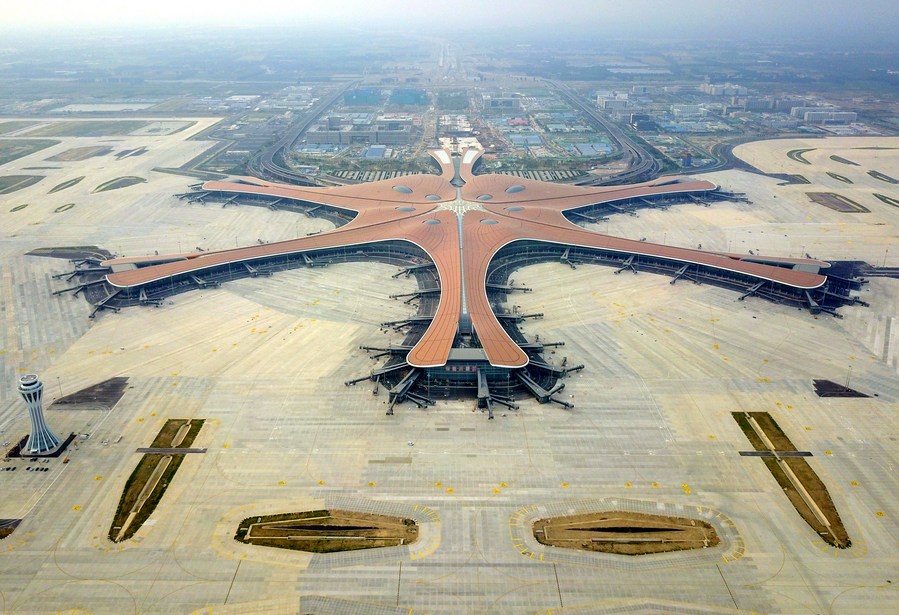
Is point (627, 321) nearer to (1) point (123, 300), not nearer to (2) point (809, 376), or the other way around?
(2) point (809, 376)

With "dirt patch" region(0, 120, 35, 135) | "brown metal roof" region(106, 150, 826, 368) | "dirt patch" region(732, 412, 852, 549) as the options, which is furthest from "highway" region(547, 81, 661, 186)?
"dirt patch" region(0, 120, 35, 135)

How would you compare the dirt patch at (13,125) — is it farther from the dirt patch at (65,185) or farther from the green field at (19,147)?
the dirt patch at (65,185)

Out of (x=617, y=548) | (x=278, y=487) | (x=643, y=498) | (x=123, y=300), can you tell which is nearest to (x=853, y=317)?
(x=643, y=498)

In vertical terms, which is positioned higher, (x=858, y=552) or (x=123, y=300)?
(x=123, y=300)

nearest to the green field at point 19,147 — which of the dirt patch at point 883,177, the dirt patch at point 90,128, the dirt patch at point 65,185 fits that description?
the dirt patch at point 90,128

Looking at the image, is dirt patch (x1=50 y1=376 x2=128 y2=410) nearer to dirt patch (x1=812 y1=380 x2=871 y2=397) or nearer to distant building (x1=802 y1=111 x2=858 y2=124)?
dirt patch (x1=812 y1=380 x2=871 y2=397)
